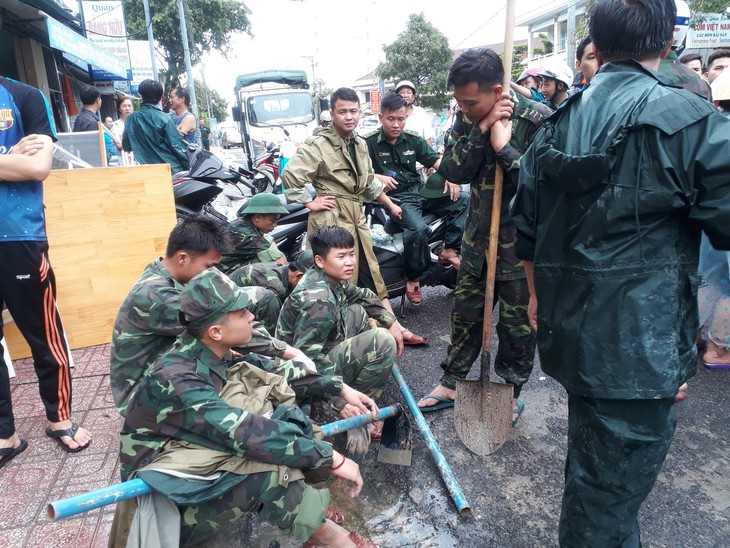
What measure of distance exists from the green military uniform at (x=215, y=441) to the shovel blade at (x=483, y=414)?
1.09 meters

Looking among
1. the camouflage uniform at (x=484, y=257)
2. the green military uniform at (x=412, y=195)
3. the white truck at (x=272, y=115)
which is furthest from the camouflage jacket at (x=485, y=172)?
the white truck at (x=272, y=115)

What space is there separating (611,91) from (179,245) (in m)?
1.76

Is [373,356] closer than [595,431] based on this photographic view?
No

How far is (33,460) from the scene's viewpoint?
248 cm

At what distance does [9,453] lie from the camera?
8.10 ft

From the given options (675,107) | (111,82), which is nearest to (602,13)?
(675,107)

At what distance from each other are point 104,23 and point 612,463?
53.9ft

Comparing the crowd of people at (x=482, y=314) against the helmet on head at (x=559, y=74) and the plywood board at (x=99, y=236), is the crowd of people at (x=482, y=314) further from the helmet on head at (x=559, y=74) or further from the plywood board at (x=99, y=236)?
the helmet on head at (x=559, y=74)

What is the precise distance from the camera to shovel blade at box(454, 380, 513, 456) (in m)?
2.56

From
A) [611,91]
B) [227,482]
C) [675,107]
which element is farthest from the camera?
[227,482]

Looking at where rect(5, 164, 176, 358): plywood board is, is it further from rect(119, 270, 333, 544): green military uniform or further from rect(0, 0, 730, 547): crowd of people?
rect(119, 270, 333, 544): green military uniform

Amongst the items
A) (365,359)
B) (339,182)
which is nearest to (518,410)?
(365,359)

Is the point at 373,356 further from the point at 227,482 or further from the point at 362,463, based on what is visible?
the point at 227,482

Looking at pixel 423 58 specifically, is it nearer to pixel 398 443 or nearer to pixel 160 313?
pixel 398 443
